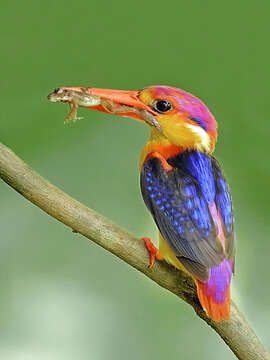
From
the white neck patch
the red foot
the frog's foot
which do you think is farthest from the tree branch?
the white neck patch

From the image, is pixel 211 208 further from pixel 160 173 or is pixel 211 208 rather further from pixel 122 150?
pixel 122 150

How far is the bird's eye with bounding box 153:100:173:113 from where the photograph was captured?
1.44 metres

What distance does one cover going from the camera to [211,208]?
142cm

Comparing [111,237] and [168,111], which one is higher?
[168,111]

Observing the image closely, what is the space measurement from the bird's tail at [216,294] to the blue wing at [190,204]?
18 mm

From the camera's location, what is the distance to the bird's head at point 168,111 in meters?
1.42

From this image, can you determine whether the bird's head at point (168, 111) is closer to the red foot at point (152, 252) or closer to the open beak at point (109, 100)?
the open beak at point (109, 100)

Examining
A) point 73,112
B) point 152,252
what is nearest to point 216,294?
point 152,252

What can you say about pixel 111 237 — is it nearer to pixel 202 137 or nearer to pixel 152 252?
pixel 152 252

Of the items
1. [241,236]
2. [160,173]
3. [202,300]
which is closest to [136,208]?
[241,236]

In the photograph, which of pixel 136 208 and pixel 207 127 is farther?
pixel 136 208

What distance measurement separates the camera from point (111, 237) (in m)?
1.35

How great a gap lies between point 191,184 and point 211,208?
69mm

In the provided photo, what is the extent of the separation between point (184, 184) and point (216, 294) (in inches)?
9.9
